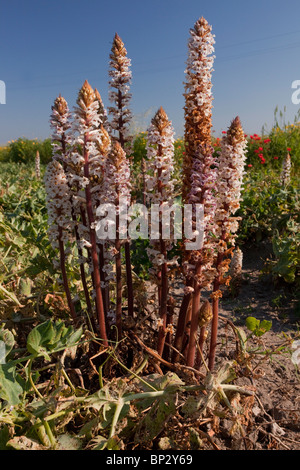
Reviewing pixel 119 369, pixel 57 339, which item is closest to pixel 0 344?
pixel 57 339

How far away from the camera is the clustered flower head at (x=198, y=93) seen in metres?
1.60

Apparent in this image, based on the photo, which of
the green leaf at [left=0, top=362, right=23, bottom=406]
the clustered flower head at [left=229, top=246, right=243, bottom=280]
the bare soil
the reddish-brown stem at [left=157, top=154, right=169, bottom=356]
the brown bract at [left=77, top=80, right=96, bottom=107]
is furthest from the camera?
the clustered flower head at [left=229, top=246, right=243, bottom=280]

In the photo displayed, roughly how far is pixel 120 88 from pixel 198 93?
16.7 inches

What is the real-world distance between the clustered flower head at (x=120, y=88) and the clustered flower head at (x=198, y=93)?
326 millimetres

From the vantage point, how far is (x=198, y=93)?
5.28ft

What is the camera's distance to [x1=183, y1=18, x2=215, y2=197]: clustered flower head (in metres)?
1.60

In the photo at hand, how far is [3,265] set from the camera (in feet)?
9.07

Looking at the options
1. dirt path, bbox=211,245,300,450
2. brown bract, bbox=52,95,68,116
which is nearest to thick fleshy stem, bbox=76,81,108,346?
brown bract, bbox=52,95,68,116

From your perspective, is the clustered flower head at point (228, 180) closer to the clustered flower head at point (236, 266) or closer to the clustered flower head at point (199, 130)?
the clustered flower head at point (199, 130)

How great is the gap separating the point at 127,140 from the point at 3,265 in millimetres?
1430

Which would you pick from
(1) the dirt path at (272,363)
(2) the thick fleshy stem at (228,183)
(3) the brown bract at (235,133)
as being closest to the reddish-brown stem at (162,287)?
(2) the thick fleshy stem at (228,183)

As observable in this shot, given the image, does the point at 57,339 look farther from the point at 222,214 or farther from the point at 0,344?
the point at 222,214

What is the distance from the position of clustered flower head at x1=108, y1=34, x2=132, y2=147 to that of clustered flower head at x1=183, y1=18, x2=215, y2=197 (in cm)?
33

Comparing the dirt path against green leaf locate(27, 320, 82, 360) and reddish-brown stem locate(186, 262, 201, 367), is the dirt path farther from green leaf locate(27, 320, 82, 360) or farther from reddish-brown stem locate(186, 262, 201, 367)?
green leaf locate(27, 320, 82, 360)
